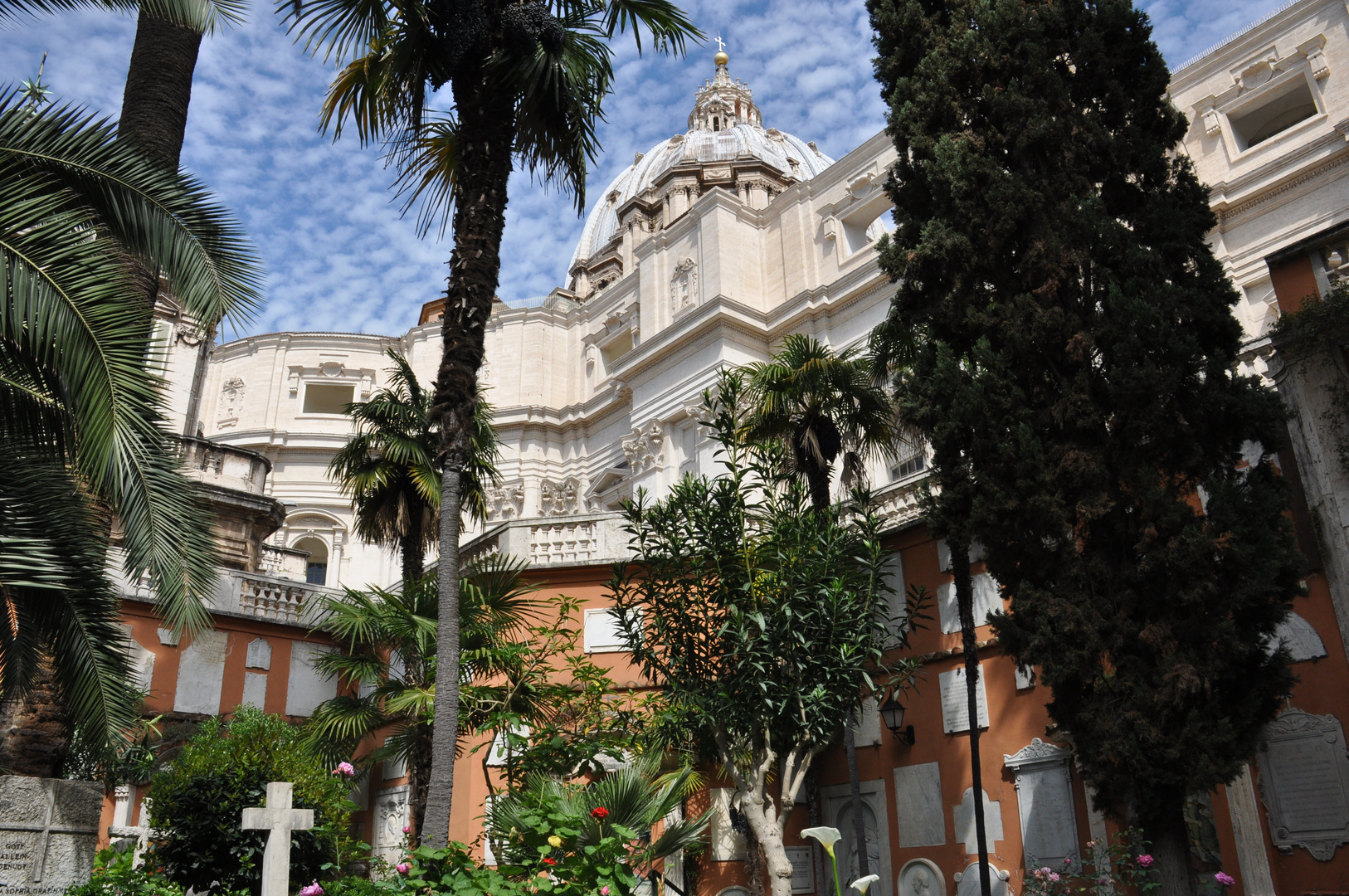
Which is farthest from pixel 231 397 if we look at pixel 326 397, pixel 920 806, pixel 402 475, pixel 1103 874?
pixel 1103 874

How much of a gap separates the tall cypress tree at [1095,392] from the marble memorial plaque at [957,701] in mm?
2637

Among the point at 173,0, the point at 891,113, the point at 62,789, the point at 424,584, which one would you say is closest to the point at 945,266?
Answer: the point at 891,113

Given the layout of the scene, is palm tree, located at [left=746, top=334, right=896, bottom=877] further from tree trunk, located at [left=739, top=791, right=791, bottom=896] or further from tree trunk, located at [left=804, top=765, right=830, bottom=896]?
tree trunk, located at [left=739, top=791, right=791, bottom=896]

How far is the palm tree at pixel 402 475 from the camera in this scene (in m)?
14.4

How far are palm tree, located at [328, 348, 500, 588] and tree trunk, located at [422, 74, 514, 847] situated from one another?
4.05m

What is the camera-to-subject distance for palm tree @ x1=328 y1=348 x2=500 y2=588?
14383 millimetres

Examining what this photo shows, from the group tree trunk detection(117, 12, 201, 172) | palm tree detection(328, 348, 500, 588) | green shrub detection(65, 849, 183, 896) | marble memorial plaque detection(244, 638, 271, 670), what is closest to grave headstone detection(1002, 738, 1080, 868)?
palm tree detection(328, 348, 500, 588)

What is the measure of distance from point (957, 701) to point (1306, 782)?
415 centimetres

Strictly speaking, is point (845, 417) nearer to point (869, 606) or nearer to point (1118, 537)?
point (869, 606)

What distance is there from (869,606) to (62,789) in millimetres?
7483

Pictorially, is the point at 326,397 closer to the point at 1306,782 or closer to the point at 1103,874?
the point at 1103,874

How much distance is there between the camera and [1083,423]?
10.4m

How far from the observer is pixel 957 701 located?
14.1 m

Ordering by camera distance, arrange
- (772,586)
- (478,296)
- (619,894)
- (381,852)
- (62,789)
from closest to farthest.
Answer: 1. (619,894)
2. (62,789)
3. (478,296)
4. (772,586)
5. (381,852)
